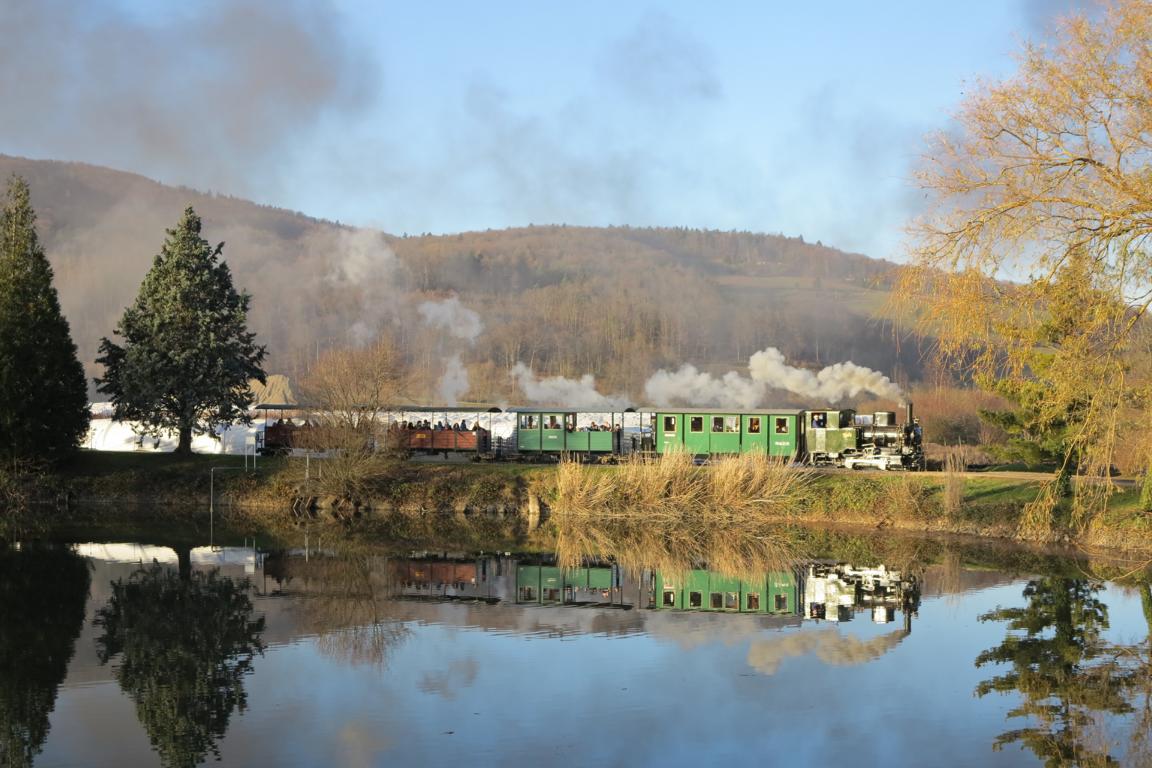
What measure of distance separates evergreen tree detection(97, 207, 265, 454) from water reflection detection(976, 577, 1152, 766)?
109 ft

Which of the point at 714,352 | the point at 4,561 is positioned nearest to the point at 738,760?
the point at 4,561

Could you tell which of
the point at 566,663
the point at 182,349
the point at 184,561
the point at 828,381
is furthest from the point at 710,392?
the point at 566,663

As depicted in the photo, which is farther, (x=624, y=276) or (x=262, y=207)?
(x=262, y=207)

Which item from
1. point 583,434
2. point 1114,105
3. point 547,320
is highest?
point 547,320

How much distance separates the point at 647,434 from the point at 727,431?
157 inches

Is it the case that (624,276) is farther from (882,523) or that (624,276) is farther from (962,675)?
(962,675)

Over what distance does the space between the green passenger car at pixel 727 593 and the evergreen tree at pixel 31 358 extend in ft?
88.5

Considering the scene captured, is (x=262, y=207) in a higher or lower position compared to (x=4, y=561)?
higher

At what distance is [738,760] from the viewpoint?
42.7ft

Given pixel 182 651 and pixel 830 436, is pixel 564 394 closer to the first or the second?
pixel 830 436

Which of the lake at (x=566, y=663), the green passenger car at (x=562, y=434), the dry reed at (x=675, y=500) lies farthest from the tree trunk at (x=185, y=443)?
the lake at (x=566, y=663)

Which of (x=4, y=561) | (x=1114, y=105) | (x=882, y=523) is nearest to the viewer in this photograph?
(x=1114, y=105)

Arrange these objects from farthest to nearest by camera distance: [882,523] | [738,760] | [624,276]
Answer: [624,276]
[882,523]
[738,760]

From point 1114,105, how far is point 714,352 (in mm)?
112930
